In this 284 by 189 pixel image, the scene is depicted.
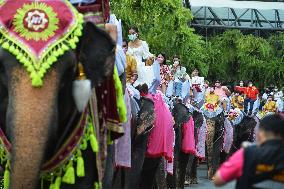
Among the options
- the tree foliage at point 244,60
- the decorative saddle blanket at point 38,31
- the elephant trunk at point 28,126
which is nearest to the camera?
the elephant trunk at point 28,126

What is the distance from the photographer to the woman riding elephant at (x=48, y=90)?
5.47 metres

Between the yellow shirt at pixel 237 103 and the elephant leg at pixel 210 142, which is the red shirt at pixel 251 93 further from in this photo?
the elephant leg at pixel 210 142

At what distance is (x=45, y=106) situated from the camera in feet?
18.2

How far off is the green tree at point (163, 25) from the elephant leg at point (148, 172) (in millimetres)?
8348

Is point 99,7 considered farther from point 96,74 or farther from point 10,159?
point 10,159

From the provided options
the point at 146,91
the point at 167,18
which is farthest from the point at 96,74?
the point at 167,18

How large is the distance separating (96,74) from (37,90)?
0.52m

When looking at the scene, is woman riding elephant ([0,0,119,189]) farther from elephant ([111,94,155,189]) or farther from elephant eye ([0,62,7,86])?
elephant ([111,94,155,189])

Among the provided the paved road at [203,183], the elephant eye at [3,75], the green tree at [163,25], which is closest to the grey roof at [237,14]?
the green tree at [163,25]

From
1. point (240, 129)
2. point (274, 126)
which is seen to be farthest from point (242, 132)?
point (274, 126)

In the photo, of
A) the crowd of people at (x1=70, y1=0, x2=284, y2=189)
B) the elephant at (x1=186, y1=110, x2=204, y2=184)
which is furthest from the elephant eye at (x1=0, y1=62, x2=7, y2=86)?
the elephant at (x1=186, y1=110, x2=204, y2=184)

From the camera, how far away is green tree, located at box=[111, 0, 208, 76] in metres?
20.9

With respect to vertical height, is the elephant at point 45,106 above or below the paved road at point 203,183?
above

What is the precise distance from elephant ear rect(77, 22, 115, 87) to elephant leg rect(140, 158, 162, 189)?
15.8 ft
